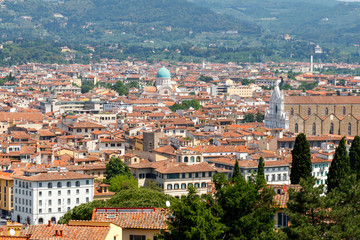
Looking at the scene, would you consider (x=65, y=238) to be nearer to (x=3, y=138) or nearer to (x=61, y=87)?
(x=3, y=138)

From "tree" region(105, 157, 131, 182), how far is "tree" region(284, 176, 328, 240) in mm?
31117

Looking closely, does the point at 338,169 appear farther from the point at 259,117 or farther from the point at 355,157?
the point at 259,117

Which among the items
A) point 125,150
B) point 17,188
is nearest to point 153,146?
point 125,150

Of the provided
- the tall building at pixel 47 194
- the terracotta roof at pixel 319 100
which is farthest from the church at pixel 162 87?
the tall building at pixel 47 194

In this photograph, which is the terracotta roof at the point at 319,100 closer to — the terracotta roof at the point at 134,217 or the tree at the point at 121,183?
the tree at the point at 121,183

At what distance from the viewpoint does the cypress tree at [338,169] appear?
3784 cm

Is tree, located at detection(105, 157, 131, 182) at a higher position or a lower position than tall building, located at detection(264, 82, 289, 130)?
lower

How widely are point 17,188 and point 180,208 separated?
30.7 metres

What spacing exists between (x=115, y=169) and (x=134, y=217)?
31547 millimetres

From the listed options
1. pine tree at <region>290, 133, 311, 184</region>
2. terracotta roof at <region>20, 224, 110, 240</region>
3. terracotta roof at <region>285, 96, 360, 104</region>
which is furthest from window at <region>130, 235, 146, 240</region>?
terracotta roof at <region>285, 96, 360, 104</region>

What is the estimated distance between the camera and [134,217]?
2373cm

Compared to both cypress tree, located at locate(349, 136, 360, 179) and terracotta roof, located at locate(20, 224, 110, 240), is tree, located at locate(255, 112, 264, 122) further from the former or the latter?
terracotta roof, located at locate(20, 224, 110, 240)

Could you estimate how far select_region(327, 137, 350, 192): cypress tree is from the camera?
37844 mm

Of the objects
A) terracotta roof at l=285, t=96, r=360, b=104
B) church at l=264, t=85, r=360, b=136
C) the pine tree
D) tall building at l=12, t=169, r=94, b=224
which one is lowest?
tall building at l=12, t=169, r=94, b=224
